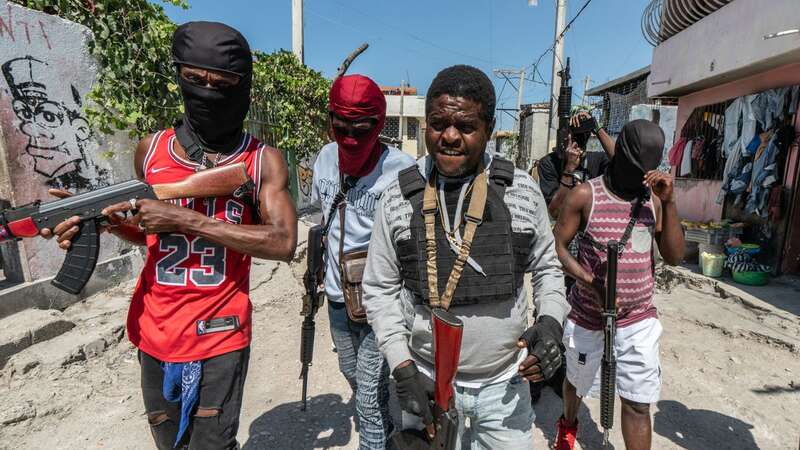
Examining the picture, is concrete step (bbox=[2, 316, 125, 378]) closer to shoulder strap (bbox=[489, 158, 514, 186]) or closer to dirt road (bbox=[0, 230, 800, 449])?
dirt road (bbox=[0, 230, 800, 449])

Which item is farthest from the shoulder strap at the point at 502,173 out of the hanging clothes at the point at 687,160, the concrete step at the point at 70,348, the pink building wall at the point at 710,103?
the hanging clothes at the point at 687,160

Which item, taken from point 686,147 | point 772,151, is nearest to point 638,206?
point 772,151

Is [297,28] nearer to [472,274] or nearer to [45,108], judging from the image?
[45,108]

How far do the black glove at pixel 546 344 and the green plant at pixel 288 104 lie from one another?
696 centimetres

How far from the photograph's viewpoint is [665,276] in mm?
5871

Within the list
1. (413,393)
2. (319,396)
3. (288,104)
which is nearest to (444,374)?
(413,393)

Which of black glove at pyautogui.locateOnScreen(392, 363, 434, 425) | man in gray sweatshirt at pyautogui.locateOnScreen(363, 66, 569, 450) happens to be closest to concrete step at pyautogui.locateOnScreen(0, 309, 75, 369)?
man in gray sweatshirt at pyautogui.locateOnScreen(363, 66, 569, 450)

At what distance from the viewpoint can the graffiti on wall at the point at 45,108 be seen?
3373mm

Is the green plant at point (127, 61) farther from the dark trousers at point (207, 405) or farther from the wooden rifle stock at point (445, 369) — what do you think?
the wooden rifle stock at point (445, 369)

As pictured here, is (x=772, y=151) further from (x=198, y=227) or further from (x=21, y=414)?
(x=21, y=414)

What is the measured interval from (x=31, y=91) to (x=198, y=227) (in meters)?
3.24

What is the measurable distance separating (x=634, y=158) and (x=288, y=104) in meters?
7.33

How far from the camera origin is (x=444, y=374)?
54.6 inches

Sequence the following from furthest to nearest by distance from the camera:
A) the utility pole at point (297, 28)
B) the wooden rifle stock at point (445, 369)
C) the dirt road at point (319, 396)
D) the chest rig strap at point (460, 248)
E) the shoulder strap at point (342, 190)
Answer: the utility pole at point (297, 28)
the dirt road at point (319, 396)
the shoulder strap at point (342, 190)
the chest rig strap at point (460, 248)
the wooden rifle stock at point (445, 369)
